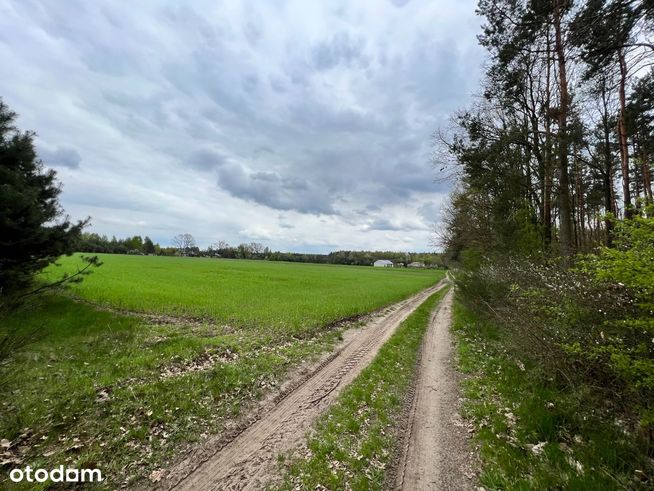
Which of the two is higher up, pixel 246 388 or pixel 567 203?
pixel 567 203

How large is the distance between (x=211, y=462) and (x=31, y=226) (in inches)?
433

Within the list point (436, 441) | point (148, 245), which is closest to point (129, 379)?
point (436, 441)

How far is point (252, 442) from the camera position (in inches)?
193

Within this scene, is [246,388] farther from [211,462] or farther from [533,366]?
[533,366]

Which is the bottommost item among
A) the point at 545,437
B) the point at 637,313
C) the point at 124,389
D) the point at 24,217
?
the point at 124,389

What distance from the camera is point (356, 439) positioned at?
194 inches

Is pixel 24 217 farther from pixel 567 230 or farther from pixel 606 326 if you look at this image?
pixel 567 230

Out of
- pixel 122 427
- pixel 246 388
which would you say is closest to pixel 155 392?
pixel 122 427

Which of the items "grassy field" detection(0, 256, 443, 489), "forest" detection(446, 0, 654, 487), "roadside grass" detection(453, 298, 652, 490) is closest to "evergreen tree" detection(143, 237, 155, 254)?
"grassy field" detection(0, 256, 443, 489)

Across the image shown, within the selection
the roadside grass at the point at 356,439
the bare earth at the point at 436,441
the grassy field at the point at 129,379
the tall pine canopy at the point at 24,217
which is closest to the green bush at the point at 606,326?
the bare earth at the point at 436,441

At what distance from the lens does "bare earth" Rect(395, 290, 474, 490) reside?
4016mm

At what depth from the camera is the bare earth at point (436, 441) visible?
13.2ft

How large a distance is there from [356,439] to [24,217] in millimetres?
12703

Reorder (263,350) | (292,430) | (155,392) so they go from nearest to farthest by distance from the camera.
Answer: (292,430) < (155,392) < (263,350)
